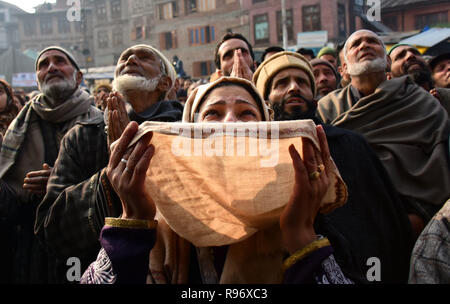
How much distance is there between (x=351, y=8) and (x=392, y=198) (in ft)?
84.1

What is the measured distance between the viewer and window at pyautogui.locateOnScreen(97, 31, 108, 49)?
35.8 m

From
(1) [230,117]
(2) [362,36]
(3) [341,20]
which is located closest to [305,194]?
(1) [230,117]

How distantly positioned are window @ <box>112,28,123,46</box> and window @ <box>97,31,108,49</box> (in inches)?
46.4

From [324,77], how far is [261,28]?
82.4 feet

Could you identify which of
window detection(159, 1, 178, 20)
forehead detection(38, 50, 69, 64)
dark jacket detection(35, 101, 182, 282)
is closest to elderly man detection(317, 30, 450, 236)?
dark jacket detection(35, 101, 182, 282)

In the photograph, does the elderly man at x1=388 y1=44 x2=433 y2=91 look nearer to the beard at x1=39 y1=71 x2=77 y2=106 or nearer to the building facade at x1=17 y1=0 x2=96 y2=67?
the beard at x1=39 y1=71 x2=77 y2=106

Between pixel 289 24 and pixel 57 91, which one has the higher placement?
pixel 289 24

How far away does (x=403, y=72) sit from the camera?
440 centimetres

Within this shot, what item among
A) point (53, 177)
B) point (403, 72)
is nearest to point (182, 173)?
point (53, 177)

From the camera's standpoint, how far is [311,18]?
25.5 m

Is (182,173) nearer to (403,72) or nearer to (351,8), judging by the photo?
(403,72)

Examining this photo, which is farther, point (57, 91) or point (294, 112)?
point (57, 91)

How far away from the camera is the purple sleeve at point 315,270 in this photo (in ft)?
4.15

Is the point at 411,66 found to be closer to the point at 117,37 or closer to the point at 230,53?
the point at 230,53
